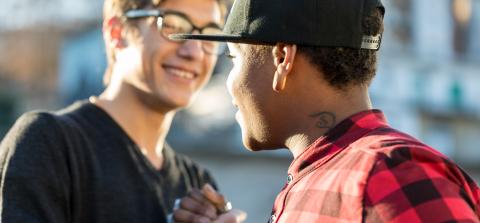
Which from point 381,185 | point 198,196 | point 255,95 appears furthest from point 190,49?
point 381,185

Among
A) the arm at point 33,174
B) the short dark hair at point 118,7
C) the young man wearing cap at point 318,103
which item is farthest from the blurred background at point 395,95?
the young man wearing cap at point 318,103

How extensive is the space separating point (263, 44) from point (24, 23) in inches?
1239

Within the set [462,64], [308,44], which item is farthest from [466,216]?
[462,64]

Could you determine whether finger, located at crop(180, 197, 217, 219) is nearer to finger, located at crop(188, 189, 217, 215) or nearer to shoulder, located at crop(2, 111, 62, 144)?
finger, located at crop(188, 189, 217, 215)

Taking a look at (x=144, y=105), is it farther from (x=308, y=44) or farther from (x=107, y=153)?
(x=308, y=44)

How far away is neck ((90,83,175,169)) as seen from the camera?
3.67 metres

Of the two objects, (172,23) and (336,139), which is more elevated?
(172,23)

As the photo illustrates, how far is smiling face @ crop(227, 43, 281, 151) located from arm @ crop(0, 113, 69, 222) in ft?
2.76

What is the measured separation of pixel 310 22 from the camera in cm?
238

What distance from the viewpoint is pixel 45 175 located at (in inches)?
123

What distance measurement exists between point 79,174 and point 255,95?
1.02 m

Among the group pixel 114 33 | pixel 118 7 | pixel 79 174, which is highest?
pixel 118 7

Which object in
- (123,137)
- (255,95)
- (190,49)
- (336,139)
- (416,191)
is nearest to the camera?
(416,191)

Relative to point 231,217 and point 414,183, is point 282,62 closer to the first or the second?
point 414,183
